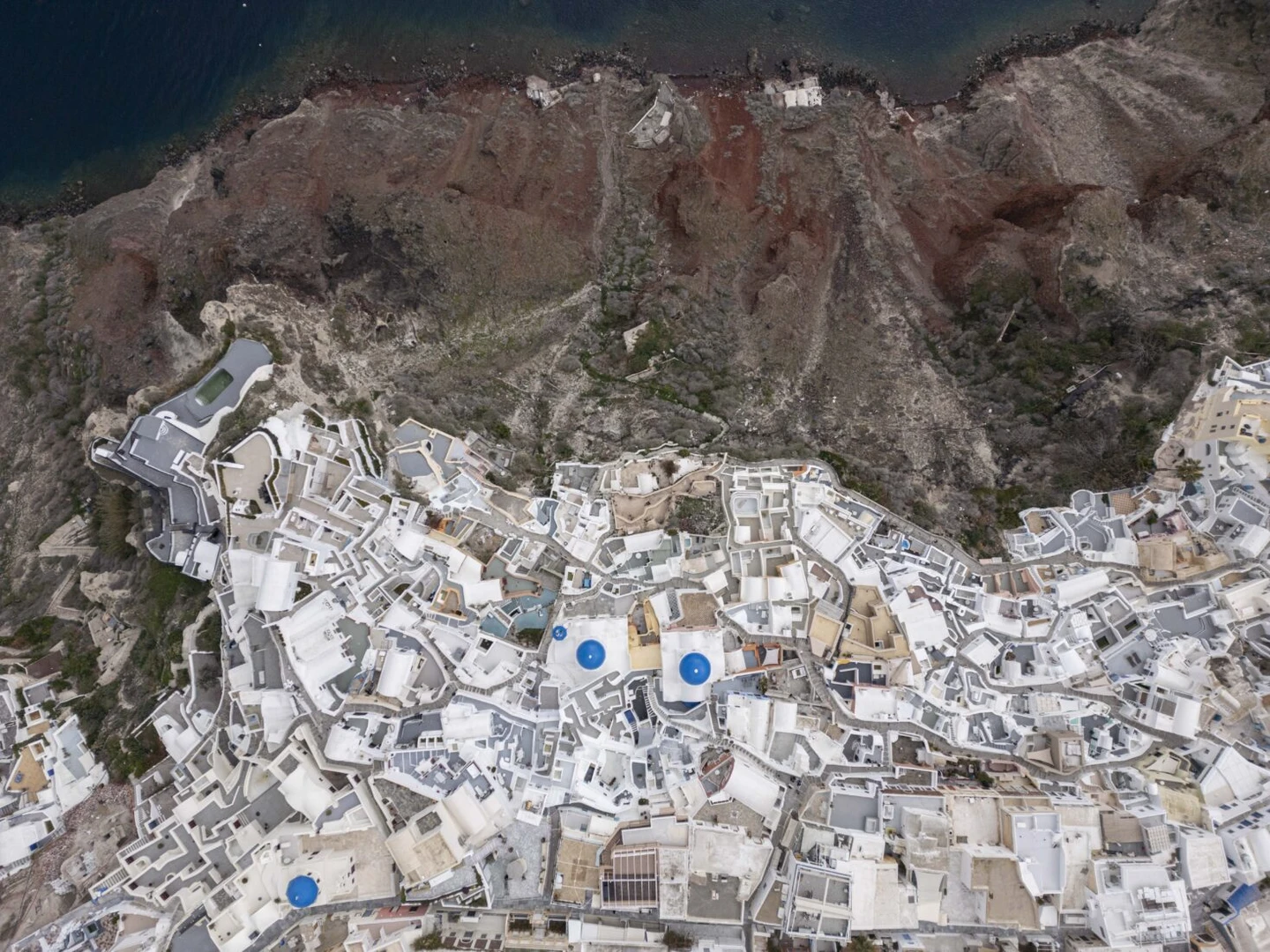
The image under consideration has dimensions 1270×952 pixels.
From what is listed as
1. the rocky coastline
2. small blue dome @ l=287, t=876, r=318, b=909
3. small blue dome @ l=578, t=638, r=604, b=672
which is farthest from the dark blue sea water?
small blue dome @ l=287, t=876, r=318, b=909

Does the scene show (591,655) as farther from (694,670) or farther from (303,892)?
(303,892)

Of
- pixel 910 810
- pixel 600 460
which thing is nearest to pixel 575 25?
pixel 600 460

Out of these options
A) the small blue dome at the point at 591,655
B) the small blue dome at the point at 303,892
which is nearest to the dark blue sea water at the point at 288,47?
the small blue dome at the point at 591,655

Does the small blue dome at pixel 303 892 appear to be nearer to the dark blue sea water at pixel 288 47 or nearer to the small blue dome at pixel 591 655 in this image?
the small blue dome at pixel 591 655

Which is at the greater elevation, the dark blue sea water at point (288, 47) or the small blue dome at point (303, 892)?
the dark blue sea water at point (288, 47)

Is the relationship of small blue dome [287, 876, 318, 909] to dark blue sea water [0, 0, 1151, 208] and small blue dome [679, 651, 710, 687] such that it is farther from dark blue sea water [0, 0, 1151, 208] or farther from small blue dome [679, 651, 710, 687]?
dark blue sea water [0, 0, 1151, 208]
